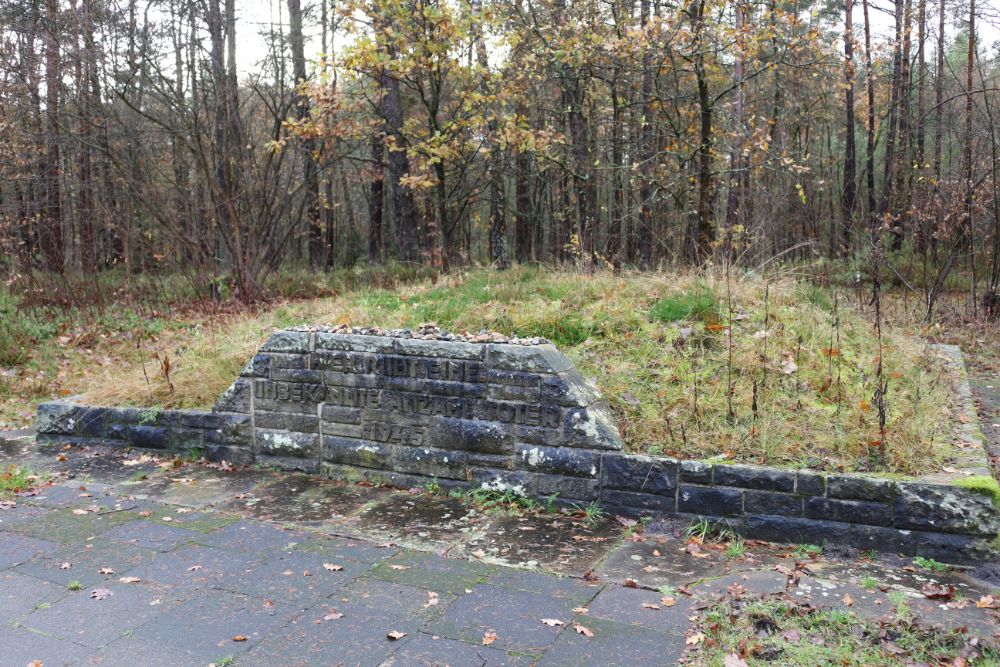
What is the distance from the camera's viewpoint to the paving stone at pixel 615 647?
3.00 meters

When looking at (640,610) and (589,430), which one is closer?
(640,610)

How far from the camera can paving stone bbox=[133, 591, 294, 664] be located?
3135 mm

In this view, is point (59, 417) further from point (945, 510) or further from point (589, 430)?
point (945, 510)

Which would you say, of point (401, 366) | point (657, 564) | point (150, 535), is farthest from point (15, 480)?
point (657, 564)

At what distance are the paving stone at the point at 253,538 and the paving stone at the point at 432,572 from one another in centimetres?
68

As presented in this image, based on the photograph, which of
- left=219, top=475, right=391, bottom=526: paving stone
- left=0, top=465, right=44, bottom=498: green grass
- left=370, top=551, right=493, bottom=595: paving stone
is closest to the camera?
left=370, top=551, right=493, bottom=595: paving stone

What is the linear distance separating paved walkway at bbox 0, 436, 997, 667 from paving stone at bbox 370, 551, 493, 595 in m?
0.01

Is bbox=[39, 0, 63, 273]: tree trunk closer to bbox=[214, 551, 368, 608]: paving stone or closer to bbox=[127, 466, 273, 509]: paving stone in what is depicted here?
bbox=[127, 466, 273, 509]: paving stone

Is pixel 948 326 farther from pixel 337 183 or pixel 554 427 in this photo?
pixel 337 183

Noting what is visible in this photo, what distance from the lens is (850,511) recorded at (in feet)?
13.5

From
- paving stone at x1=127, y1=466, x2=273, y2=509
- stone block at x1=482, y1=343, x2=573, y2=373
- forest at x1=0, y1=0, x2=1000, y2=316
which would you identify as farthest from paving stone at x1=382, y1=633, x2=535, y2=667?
forest at x1=0, y1=0, x2=1000, y2=316

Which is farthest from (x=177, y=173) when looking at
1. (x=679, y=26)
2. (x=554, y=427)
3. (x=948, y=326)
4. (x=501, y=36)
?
(x=948, y=326)

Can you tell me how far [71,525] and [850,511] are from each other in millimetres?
4551

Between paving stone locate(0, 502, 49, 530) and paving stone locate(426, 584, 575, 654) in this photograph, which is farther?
paving stone locate(0, 502, 49, 530)
